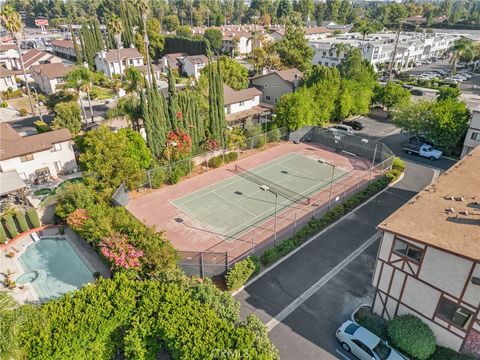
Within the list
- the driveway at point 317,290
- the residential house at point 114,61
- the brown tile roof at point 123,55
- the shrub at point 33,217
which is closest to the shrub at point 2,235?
the shrub at point 33,217

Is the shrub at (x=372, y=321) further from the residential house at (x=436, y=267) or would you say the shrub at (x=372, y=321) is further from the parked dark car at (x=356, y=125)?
the parked dark car at (x=356, y=125)

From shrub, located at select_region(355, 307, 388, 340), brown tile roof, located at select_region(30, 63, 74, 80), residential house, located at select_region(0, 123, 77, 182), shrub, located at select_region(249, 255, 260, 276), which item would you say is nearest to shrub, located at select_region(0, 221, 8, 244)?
residential house, located at select_region(0, 123, 77, 182)

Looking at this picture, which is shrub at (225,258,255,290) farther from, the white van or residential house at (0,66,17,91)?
residential house at (0,66,17,91)

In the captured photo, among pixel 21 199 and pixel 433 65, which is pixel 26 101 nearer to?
pixel 21 199

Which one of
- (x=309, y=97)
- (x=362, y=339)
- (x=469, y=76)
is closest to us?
(x=362, y=339)

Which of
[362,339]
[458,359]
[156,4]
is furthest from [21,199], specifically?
[156,4]

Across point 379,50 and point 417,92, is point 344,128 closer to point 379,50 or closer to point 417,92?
point 417,92
